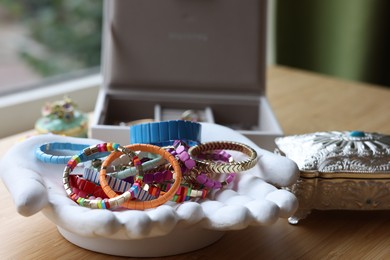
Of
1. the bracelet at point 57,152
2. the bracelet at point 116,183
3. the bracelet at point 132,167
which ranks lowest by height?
the bracelet at point 116,183

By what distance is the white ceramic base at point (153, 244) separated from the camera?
0.62 metres

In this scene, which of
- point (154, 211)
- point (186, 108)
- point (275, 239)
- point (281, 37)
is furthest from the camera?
point (281, 37)

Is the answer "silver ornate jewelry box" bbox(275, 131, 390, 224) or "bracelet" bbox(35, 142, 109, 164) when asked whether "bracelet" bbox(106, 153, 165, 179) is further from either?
"silver ornate jewelry box" bbox(275, 131, 390, 224)

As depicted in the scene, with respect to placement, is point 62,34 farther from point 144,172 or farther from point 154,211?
point 154,211

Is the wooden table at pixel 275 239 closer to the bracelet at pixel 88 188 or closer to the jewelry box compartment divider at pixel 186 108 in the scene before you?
the bracelet at pixel 88 188

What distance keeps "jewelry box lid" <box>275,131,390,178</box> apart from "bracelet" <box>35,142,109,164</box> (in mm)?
241

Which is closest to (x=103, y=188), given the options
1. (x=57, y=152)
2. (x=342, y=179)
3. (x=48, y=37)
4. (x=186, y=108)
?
(x=57, y=152)

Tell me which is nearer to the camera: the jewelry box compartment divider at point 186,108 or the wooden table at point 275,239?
the wooden table at point 275,239

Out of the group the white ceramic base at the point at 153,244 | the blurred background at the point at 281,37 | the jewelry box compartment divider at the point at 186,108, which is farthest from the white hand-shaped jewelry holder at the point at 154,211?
the blurred background at the point at 281,37

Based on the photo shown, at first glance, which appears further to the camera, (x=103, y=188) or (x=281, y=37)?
(x=281, y=37)

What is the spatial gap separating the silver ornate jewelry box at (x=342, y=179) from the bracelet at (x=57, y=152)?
246 mm

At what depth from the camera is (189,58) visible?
1.10 metres

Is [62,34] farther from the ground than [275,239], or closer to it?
farther from the ground

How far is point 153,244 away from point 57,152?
0.19 m
